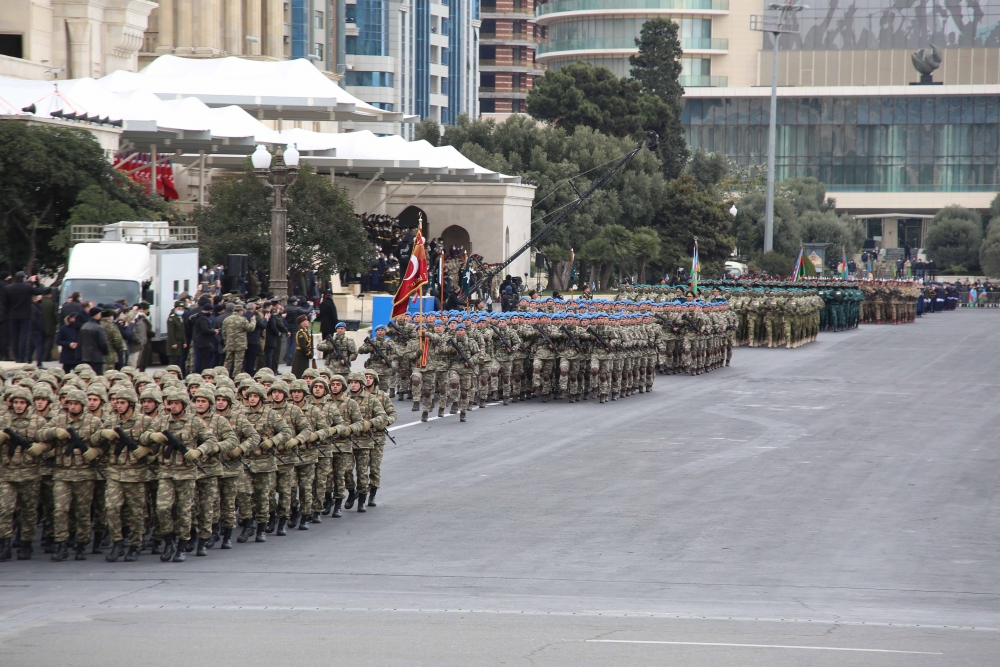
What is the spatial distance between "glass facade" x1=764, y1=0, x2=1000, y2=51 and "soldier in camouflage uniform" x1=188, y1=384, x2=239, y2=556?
345 ft

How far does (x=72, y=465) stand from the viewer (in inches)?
450

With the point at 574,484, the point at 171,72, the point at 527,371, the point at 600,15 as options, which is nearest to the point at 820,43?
the point at 600,15

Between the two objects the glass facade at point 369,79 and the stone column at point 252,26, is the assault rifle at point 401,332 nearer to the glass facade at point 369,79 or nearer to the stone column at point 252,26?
the stone column at point 252,26

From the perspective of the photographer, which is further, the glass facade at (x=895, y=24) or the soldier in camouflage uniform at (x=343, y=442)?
the glass facade at (x=895, y=24)

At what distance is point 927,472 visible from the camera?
54.7 ft

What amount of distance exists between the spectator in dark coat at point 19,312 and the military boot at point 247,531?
11777 millimetres

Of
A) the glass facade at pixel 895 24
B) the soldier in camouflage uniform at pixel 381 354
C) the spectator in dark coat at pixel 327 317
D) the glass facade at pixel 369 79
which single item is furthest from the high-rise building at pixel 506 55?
the soldier in camouflage uniform at pixel 381 354

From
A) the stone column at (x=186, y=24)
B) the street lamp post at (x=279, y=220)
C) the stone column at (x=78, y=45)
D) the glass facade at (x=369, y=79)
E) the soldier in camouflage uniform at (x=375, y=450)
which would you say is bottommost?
the soldier in camouflage uniform at (x=375, y=450)

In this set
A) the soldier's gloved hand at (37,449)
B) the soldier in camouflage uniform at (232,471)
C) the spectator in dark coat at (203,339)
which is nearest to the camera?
the soldier's gloved hand at (37,449)

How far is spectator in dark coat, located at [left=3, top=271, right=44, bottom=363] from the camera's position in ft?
75.0

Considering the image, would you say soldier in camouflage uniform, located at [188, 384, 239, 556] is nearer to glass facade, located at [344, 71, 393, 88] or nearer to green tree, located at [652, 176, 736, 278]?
green tree, located at [652, 176, 736, 278]

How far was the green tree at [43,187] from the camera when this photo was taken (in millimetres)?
27656

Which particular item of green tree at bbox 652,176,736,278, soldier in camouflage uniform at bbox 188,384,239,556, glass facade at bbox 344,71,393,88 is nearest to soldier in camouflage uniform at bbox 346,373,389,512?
soldier in camouflage uniform at bbox 188,384,239,556

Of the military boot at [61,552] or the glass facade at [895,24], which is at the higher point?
the glass facade at [895,24]
